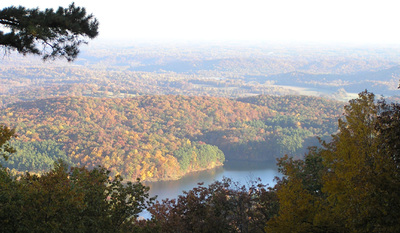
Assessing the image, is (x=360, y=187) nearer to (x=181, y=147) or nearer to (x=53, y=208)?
(x=53, y=208)

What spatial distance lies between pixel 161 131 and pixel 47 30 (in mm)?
69269

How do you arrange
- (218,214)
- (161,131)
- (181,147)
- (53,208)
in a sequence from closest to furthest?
(53,208), (218,214), (181,147), (161,131)

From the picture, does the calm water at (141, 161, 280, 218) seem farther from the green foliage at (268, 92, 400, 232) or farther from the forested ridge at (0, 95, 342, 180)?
the green foliage at (268, 92, 400, 232)

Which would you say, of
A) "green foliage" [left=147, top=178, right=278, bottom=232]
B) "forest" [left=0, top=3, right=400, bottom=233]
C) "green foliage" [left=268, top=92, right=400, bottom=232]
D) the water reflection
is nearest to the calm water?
the water reflection

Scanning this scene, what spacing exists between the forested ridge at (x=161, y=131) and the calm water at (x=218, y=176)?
1.99 meters

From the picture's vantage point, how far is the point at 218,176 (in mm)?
54531

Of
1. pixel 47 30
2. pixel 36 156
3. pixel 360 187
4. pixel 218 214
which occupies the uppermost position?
pixel 47 30

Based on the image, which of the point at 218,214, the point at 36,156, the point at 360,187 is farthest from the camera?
the point at 36,156

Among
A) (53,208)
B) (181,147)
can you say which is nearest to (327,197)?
(53,208)

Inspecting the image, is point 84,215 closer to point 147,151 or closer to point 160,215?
point 160,215

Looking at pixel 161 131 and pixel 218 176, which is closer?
pixel 218 176

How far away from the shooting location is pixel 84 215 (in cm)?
987

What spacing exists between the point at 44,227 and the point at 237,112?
272ft

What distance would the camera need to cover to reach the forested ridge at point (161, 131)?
186ft
